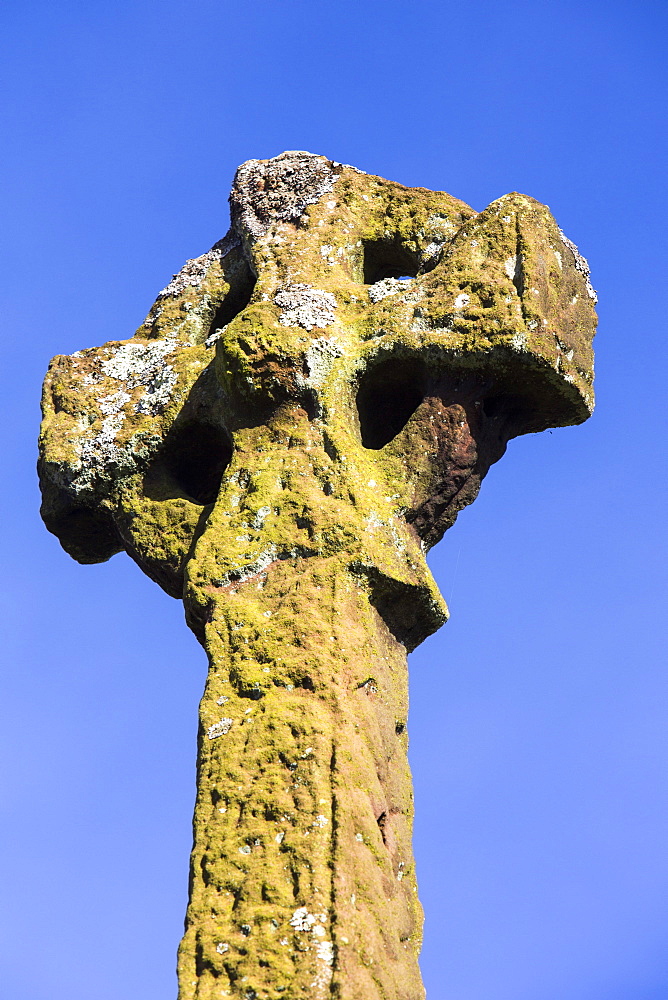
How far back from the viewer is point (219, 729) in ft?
21.8

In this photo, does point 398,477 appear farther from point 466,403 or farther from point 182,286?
point 182,286

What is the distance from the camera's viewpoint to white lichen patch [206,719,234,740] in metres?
6.62

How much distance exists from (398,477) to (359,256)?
2.31 metres

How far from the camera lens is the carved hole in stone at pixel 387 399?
834cm

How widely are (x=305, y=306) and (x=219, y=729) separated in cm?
324

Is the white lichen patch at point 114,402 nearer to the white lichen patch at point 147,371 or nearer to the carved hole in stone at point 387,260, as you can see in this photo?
the white lichen patch at point 147,371

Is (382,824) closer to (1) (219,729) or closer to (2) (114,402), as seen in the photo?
(1) (219,729)

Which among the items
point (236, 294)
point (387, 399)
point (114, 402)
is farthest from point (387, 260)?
point (114, 402)

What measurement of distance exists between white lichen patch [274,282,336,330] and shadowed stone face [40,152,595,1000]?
0.05 feet

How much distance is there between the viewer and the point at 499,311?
8094 mm

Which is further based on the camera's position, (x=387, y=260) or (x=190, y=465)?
(x=387, y=260)

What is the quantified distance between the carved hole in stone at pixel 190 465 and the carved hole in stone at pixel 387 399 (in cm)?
102

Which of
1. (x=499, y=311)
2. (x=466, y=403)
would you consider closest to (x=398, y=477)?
(x=466, y=403)

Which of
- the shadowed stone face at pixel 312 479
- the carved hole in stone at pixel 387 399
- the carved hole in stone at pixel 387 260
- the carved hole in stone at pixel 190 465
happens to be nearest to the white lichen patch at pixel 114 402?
the shadowed stone face at pixel 312 479
